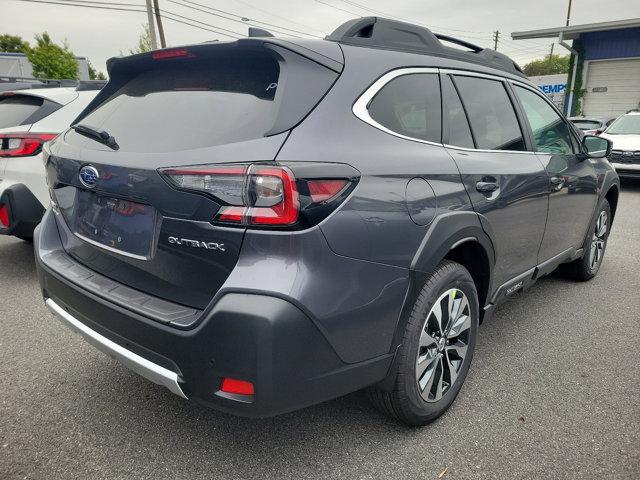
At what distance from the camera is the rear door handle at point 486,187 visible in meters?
2.37

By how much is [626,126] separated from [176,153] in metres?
12.0

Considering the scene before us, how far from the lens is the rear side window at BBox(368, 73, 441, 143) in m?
2.01

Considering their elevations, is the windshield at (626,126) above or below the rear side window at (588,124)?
above

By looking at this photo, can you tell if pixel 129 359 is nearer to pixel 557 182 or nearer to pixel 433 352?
pixel 433 352

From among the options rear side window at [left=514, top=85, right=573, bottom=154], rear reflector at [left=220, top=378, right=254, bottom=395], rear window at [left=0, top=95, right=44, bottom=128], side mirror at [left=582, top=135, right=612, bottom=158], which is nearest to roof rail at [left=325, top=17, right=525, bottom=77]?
rear side window at [left=514, top=85, right=573, bottom=154]

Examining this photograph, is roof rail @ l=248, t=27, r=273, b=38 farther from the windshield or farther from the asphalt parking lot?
the windshield

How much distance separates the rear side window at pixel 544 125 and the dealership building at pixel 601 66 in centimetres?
1892

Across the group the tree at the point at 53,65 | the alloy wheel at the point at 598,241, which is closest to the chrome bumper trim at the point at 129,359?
the alloy wheel at the point at 598,241

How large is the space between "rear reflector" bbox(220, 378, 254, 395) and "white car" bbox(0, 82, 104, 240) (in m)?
3.18

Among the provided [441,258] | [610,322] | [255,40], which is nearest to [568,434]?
[441,258]

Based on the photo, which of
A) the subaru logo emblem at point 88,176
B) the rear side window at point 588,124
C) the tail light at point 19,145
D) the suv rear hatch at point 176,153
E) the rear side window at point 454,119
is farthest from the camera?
the rear side window at point 588,124

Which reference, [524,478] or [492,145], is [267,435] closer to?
[524,478]

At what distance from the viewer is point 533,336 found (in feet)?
10.8

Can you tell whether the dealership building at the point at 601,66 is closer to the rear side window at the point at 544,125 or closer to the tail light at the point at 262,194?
the rear side window at the point at 544,125
